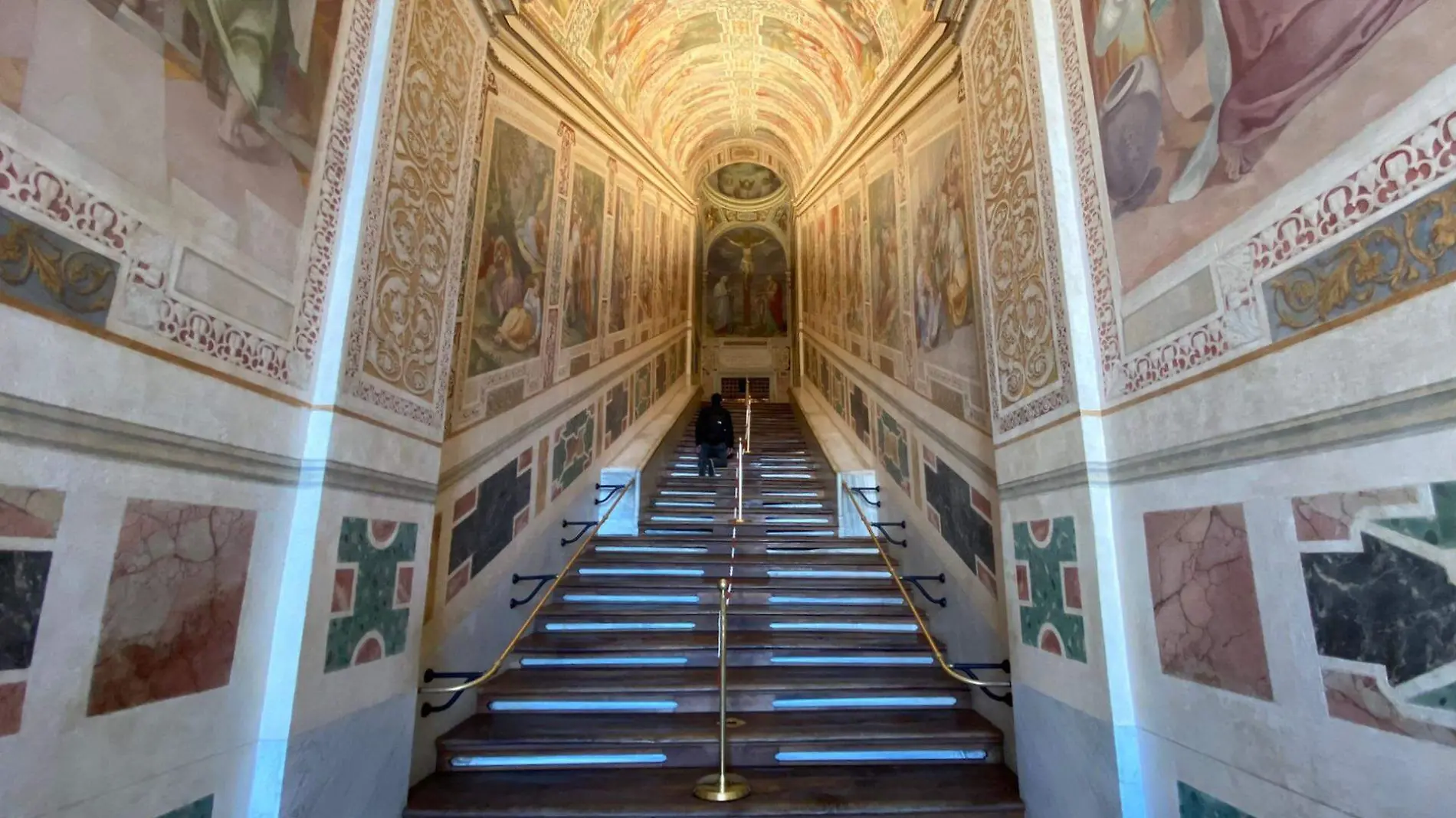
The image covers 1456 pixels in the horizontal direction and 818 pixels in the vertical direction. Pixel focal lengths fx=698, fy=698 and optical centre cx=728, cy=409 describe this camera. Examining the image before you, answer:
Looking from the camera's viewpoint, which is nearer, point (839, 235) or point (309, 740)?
point (309, 740)

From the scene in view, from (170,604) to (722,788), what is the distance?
2535 millimetres

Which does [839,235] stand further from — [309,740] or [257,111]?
[309,740]

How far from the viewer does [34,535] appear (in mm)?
1832

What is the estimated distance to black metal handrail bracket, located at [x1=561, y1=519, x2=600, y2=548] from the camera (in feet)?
20.7

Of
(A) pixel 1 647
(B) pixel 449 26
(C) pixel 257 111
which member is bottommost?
(A) pixel 1 647

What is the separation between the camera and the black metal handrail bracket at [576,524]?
6.30 metres

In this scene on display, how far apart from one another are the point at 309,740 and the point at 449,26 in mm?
3824

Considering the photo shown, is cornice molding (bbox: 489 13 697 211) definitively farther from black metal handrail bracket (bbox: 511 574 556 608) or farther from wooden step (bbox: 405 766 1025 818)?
wooden step (bbox: 405 766 1025 818)

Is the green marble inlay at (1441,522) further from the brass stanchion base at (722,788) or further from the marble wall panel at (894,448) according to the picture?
the marble wall panel at (894,448)

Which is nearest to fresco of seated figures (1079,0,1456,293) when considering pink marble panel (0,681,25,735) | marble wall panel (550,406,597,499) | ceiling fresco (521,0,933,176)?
ceiling fresco (521,0,933,176)

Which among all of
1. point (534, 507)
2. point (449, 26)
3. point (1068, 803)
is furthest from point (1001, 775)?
point (449, 26)

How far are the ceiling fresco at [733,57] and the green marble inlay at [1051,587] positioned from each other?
4.54 m

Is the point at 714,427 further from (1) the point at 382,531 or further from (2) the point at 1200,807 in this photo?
(2) the point at 1200,807

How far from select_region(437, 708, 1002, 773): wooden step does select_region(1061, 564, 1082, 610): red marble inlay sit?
1.32 meters
